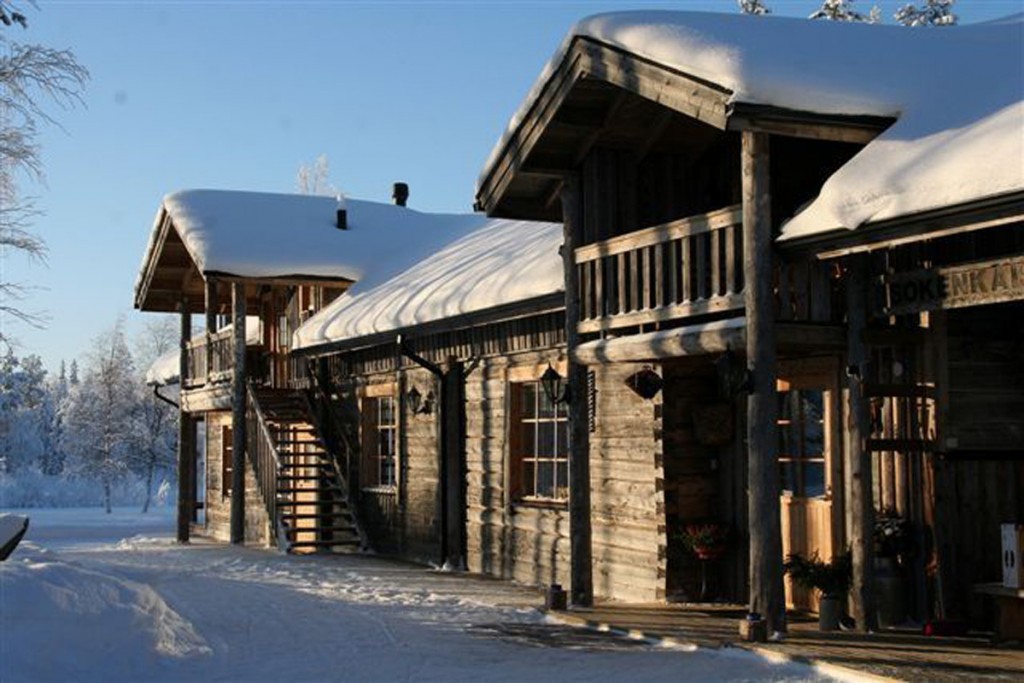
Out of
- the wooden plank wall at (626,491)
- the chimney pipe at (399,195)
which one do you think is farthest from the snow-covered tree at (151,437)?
the wooden plank wall at (626,491)

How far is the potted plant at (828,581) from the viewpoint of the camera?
36.6 ft

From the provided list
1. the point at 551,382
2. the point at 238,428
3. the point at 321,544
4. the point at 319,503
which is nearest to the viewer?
the point at 551,382

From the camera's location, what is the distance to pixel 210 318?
2386cm

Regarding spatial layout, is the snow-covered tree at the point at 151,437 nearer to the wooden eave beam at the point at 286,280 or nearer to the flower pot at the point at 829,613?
the wooden eave beam at the point at 286,280

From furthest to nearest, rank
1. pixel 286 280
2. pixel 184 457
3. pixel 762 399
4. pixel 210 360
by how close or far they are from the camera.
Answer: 1. pixel 184 457
2. pixel 210 360
3. pixel 286 280
4. pixel 762 399

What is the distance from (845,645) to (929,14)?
3286 centimetres

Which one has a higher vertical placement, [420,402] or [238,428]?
[420,402]

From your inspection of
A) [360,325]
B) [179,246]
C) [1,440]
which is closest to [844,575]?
[360,325]

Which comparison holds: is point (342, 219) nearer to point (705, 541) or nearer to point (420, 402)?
point (420, 402)

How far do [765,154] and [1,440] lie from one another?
6199cm

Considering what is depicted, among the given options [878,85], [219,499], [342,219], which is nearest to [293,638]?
[878,85]

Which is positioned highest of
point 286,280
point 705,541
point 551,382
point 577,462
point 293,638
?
point 286,280

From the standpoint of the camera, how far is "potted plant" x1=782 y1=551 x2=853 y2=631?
1114cm

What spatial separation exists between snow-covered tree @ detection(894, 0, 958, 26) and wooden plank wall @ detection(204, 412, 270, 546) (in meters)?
23.1
